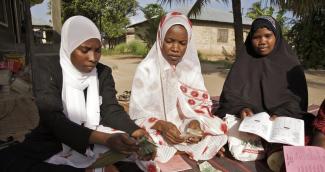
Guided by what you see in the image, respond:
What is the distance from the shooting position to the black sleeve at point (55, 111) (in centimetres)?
179

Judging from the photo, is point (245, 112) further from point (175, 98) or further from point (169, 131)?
point (169, 131)

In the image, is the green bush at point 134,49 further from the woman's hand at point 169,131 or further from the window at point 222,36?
the woman's hand at point 169,131

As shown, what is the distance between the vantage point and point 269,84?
2836mm

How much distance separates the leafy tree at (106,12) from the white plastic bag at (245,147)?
23.7 m

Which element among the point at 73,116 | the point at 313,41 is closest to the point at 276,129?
the point at 73,116

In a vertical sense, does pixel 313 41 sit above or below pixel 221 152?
above

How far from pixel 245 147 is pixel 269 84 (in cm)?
66

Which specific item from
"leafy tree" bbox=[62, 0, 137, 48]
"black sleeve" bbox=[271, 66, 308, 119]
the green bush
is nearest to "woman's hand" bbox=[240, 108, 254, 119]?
"black sleeve" bbox=[271, 66, 308, 119]

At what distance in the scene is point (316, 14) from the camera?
10.7m

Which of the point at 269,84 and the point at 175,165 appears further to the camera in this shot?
the point at 269,84

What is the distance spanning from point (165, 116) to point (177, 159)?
334 millimetres

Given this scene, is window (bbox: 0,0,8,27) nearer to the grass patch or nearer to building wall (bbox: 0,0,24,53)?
building wall (bbox: 0,0,24,53)

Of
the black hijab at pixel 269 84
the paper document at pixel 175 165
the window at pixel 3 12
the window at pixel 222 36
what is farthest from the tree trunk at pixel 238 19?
the window at pixel 222 36

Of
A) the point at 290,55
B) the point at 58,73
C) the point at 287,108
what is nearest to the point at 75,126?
the point at 58,73
